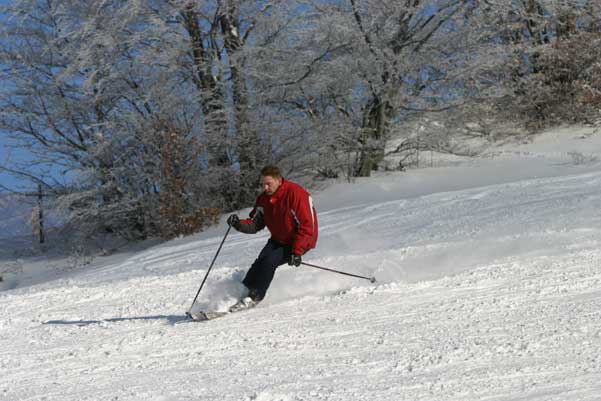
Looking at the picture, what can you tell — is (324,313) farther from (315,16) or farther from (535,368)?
(315,16)

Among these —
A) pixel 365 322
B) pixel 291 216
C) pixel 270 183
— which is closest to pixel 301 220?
pixel 291 216

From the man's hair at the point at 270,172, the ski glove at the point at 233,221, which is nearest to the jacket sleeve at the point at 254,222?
the ski glove at the point at 233,221

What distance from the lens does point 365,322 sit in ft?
19.2

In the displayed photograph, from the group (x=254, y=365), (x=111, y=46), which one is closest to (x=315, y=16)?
(x=111, y=46)

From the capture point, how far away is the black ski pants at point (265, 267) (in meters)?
6.55

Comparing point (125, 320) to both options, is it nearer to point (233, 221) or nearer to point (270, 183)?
point (233, 221)

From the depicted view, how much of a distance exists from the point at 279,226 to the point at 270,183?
0.39m

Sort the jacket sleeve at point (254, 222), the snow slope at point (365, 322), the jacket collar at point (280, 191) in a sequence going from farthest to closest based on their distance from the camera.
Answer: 1. the jacket sleeve at point (254, 222)
2. the jacket collar at point (280, 191)
3. the snow slope at point (365, 322)

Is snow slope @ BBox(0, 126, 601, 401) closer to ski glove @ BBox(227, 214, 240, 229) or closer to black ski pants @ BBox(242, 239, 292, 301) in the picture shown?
black ski pants @ BBox(242, 239, 292, 301)

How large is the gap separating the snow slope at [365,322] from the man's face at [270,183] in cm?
90

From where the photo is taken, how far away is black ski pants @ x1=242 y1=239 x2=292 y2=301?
655 cm

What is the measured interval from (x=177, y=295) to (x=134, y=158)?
912cm

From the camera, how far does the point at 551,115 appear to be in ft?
62.1

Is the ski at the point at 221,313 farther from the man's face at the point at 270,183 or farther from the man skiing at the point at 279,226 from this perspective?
the man's face at the point at 270,183
